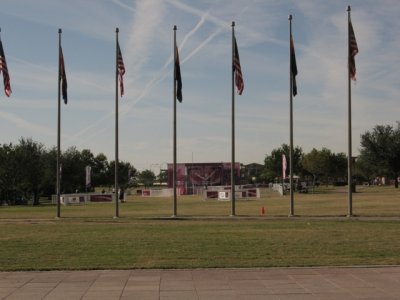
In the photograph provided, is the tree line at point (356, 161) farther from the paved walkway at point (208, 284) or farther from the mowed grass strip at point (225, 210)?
the paved walkway at point (208, 284)

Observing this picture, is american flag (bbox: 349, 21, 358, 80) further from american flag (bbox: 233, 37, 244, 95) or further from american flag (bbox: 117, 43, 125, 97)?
american flag (bbox: 117, 43, 125, 97)

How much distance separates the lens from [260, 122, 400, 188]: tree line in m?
76.9

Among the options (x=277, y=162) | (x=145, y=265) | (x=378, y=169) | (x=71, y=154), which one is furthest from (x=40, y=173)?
(x=277, y=162)

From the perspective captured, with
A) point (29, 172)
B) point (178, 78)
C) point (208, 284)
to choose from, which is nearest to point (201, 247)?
point (208, 284)

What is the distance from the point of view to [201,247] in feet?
51.3

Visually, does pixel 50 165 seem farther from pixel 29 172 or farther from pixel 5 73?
pixel 5 73

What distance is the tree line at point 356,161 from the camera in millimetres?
76938

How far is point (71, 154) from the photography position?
89125mm

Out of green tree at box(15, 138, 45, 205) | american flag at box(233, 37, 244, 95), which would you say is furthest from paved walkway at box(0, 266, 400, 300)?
green tree at box(15, 138, 45, 205)

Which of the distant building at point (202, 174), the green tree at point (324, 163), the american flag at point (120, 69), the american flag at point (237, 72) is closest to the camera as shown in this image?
the american flag at point (237, 72)

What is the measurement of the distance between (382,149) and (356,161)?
20.8 m

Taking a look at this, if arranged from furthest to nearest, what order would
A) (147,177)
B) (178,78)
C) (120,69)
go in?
(147,177), (178,78), (120,69)

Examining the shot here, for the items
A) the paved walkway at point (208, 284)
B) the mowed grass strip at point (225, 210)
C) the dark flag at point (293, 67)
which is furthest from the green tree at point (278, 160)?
the paved walkway at point (208, 284)

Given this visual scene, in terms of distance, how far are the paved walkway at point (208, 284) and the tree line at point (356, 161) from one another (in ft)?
224
